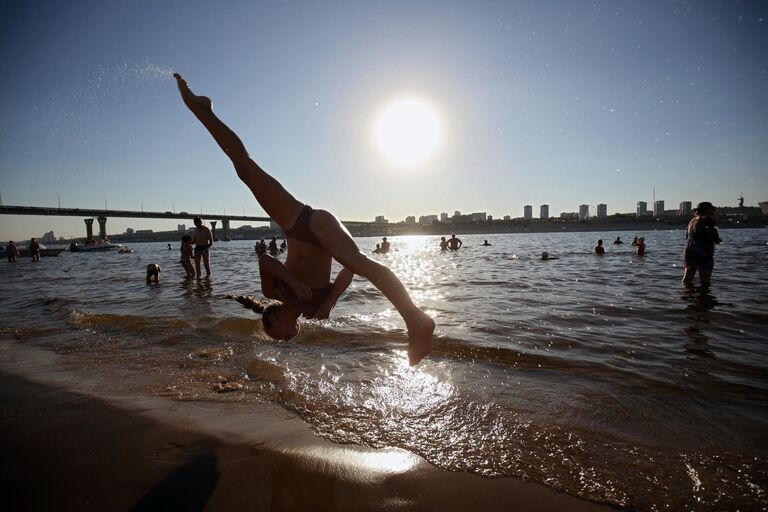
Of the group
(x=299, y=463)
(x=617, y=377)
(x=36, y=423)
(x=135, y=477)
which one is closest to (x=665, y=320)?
(x=617, y=377)

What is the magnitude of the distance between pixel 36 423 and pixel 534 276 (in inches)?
519

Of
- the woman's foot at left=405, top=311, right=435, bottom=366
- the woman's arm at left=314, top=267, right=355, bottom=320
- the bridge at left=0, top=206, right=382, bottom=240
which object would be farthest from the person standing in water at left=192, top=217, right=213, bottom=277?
the bridge at left=0, top=206, right=382, bottom=240

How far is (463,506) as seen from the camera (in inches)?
70.6

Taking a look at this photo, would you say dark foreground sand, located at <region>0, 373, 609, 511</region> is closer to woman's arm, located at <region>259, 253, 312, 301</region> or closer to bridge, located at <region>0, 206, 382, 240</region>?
woman's arm, located at <region>259, 253, 312, 301</region>

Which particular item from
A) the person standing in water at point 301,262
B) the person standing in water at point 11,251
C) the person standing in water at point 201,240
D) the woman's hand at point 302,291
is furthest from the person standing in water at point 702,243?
the person standing in water at point 11,251

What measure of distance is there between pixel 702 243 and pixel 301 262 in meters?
10.7

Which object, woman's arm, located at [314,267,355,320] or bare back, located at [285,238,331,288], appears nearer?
bare back, located at [285,238,331,288]

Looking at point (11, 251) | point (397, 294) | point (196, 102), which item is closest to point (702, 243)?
point (397, 294)

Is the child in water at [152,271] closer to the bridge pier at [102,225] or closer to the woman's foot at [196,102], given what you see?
the woman's foot at [196,102]

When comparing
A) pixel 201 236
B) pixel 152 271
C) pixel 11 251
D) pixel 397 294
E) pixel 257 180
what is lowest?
pixel 152 271

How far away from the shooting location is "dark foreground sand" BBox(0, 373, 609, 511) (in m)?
1.78

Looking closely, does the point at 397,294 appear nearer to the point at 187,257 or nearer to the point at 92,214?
the point at 187,257

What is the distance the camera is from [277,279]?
3455 millimetres

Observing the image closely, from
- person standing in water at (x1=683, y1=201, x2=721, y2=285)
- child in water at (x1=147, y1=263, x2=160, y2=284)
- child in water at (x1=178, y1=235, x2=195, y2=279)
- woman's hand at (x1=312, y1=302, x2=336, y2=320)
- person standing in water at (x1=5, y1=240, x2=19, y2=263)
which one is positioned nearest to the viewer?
woman's hand at (x1=312, y1=302, x2=336, y2=320)
